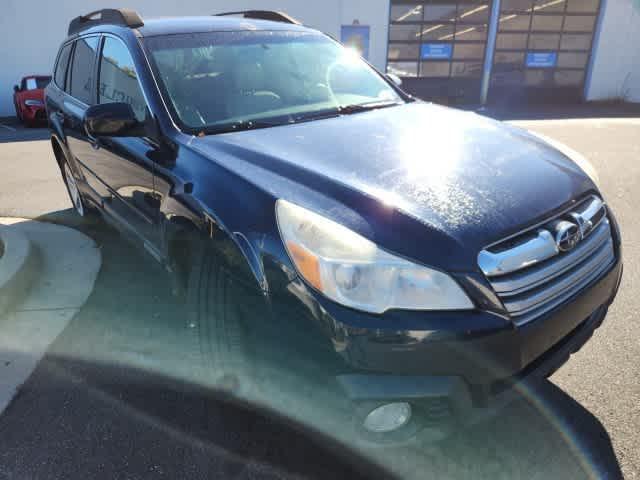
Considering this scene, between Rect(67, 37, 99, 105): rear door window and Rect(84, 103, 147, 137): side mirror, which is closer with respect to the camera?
Rect(84, 103, 147, 137): side mirror

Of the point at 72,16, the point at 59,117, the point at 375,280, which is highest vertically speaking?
the point at 72,16

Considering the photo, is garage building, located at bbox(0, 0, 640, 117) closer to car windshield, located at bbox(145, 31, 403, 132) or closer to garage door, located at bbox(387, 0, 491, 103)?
garage door, located at bbox(387, 0, 491, 103)

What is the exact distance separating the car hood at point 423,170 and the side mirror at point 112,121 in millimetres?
493

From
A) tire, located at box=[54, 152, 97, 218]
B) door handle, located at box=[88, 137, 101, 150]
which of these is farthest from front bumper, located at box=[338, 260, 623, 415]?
tire, located at box=[54, 152, 97, 218]

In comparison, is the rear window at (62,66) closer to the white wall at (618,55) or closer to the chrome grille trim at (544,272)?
the chrome grille trim at (544,272)

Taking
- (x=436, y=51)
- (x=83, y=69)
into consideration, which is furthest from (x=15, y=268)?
(x=436, y=51)

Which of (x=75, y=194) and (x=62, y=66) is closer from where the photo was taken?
(x=62, y=66)

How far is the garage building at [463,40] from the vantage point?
15844mm

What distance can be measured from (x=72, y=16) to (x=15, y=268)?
614 inches

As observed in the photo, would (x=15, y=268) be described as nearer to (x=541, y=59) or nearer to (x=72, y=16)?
(x=72, y=16)

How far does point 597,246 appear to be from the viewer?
2.10 m

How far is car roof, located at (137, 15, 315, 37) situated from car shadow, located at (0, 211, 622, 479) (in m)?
1.85

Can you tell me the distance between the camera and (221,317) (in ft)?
6.78

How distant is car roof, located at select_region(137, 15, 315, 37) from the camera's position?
293 cm
